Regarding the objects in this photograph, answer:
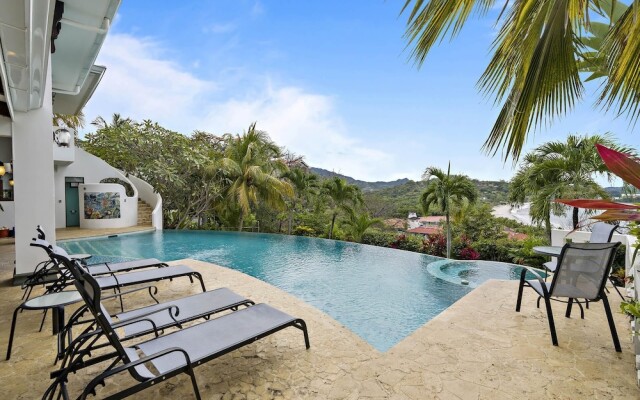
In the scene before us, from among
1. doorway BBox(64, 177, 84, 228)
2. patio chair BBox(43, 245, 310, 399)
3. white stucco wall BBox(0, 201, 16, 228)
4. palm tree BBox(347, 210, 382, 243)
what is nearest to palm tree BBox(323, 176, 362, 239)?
palm tree BBox(347, 210, 382, 243)

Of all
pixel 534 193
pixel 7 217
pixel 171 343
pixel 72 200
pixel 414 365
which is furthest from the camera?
pixel 72 200

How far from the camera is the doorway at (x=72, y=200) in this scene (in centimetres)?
1516

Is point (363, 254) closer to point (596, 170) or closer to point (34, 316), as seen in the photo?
point (596, 170)

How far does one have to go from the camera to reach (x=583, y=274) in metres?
3.41

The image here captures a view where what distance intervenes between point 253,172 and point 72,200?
29.1 feet

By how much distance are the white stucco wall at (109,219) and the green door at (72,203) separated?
0.56 meters

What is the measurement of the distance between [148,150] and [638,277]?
17.1 m

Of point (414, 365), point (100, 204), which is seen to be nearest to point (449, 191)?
point (414, 365)

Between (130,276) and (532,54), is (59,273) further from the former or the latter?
(532,54)

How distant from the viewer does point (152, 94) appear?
16.8m

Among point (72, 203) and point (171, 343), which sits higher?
point (72, 203)

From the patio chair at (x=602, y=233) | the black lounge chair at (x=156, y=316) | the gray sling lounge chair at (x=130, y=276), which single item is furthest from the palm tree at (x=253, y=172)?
the patio chair at (x=602, y=233)

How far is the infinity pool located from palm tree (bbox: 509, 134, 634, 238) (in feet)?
7.58

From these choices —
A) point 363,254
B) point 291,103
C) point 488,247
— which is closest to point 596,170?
point 488,247
